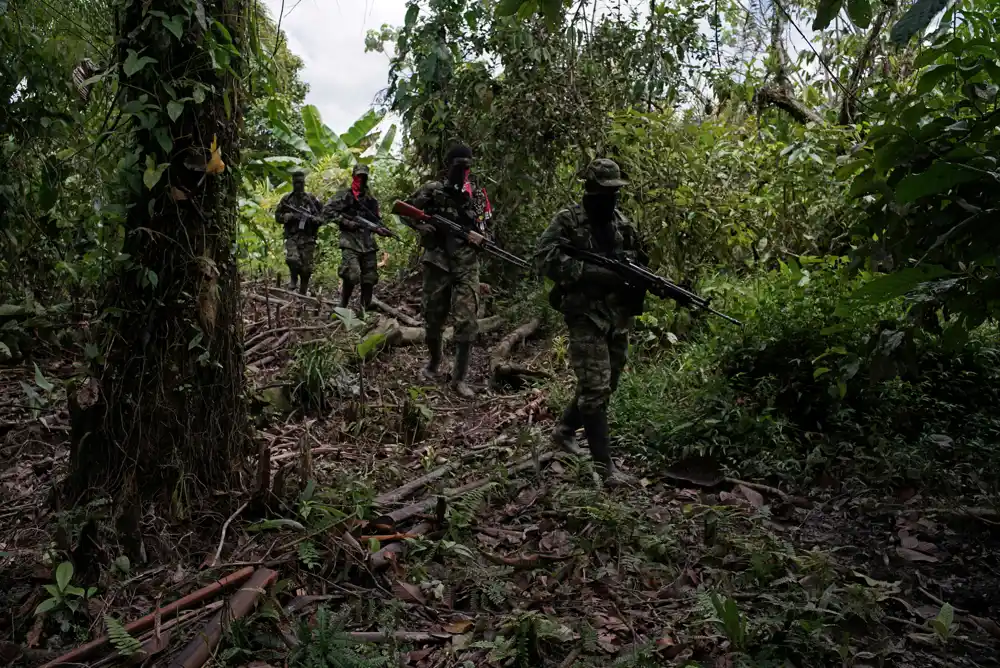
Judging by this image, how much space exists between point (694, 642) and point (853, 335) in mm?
2829

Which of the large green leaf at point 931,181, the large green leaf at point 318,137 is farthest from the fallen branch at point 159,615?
the large green leaf at point 318,137

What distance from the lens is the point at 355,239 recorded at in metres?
9.54

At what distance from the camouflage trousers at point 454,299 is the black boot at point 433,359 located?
51mm

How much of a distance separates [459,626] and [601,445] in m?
1.93

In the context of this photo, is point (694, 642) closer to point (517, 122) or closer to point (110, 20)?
point (110, 20)

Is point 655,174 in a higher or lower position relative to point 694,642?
higher

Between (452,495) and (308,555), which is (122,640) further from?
(452,495)

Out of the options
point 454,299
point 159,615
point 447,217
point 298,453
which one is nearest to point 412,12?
point 447,217

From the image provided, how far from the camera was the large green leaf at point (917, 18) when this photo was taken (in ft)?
3.91

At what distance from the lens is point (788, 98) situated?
29.2 feet

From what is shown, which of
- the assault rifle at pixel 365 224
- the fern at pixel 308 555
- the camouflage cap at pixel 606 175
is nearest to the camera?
the fern at pixel 308 555

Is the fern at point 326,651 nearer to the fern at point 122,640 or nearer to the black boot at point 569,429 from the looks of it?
the fern at point 122,640

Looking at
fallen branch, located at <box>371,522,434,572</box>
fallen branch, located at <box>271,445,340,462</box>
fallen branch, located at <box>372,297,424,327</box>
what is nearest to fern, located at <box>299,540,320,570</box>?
fallen branch, located at <box>371,522,434,572</box>

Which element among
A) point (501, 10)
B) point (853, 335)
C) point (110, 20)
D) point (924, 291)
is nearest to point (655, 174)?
point (853, 335)
